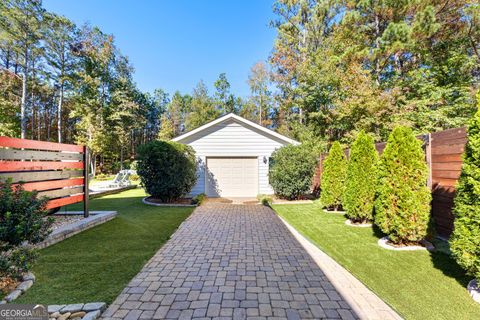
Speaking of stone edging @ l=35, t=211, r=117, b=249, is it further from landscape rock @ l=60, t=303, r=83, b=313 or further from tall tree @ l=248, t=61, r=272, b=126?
tall tree @ l=248, t=61, r=272, b=126

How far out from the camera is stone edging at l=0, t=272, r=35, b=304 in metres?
2.56

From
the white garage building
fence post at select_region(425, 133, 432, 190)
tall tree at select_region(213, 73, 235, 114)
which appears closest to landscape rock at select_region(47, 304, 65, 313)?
fence post at select_region(425, 133, 432, 190)

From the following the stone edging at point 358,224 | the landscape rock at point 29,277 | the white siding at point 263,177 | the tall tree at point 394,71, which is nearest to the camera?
the landscape rock at point 29,277

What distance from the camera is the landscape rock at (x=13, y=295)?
254cm

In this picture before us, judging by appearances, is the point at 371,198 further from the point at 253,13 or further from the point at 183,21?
the point at 253,13

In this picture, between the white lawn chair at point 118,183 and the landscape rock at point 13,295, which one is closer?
the landscape rock at point 13,295

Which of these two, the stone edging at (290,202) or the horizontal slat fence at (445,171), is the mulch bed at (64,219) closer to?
the stone edging at (290,202)

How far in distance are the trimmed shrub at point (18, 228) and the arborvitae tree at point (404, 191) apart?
5.60m

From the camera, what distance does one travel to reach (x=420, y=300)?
8.77 feet

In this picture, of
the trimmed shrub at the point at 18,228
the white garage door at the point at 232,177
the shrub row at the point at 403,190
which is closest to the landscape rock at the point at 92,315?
the trimmed shrub at the point at 18,228

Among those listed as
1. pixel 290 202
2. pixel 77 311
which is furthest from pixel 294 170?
pixel 77 311

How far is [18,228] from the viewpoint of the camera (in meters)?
2.91

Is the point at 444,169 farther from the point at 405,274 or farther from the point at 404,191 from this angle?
the point at 405,274

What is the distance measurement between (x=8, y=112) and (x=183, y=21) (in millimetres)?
19168
